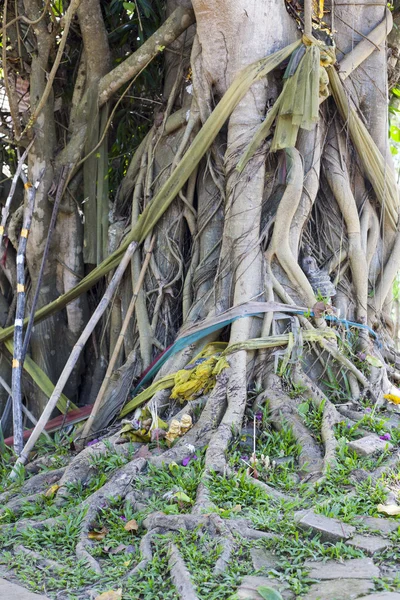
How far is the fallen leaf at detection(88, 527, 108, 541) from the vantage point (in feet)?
10.5

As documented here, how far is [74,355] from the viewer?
471 centimetres

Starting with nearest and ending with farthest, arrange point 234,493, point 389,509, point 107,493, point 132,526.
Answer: point 389,509, point 132,526, point 234,493, point 107,493

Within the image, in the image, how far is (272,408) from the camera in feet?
13.1

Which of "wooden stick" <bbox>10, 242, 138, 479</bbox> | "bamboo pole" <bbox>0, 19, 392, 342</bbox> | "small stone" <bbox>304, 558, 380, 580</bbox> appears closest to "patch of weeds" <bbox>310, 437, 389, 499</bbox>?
"small stone" <bbox>304, 558, 380, 580</bbox>

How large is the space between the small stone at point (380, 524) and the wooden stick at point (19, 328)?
2.35 meters

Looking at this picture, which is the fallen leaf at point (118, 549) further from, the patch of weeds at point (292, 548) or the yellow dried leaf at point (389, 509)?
the yellow dried leaf at point (389, 509)

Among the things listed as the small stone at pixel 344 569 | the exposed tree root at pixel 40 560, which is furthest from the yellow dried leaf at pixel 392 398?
the exposed tree root at pixel 40 560

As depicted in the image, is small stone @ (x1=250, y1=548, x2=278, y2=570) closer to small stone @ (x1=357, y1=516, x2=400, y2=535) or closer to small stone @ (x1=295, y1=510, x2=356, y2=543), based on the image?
small stone @ (x1=295, y1=510, x2=356, y2=543)

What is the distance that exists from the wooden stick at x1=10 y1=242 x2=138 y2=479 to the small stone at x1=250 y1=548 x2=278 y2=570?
1.90 m

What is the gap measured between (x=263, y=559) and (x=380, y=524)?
1.70 ft

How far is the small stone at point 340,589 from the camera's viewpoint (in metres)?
2.50

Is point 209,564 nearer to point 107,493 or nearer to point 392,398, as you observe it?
point 107,493

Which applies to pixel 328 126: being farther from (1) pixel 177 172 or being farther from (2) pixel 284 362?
(2) pixel 284 362

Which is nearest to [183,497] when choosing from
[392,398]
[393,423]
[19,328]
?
[393,423]
